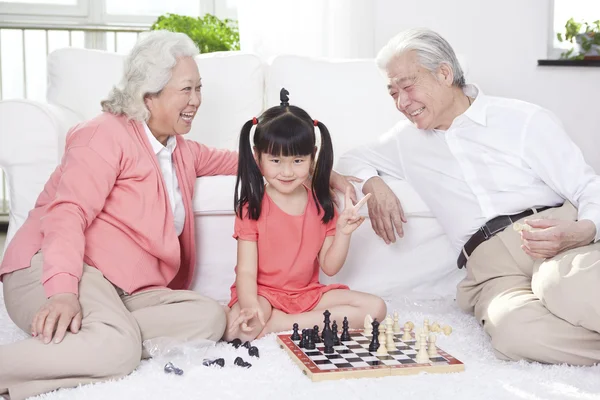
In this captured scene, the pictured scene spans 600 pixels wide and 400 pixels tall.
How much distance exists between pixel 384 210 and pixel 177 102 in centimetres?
71

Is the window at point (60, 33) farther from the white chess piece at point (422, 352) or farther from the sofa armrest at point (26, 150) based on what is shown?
the white chess piece at point (422, 352)

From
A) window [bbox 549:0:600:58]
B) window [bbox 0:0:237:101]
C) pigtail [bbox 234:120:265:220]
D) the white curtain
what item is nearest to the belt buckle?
pigtail [bbox 234:120:265:220]

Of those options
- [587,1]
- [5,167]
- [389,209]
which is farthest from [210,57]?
[587,1]

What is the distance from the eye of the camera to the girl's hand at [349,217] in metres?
2.06

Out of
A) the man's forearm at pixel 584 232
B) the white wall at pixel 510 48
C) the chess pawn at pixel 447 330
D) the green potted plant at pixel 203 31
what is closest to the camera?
the man's forearm at pixel 584 232

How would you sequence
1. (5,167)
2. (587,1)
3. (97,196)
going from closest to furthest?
(97,196) < (5,167) < (587,1)

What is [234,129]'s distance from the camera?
117 inches

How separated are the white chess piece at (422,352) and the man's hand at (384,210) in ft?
1.83

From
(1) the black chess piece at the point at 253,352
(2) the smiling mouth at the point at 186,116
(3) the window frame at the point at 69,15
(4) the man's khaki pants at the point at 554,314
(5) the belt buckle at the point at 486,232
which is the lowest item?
(1) the black chess piece at the point at 253,352

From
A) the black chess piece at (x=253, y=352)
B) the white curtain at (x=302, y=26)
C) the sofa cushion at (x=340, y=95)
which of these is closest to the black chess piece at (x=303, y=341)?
the black chess piece at (x=253, y=352)

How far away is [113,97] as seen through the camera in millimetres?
2117

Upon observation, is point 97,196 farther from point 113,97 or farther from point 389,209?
point 389,209

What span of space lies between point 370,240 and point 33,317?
3.76 ft

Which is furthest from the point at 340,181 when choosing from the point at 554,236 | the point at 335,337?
the point at 554,236
